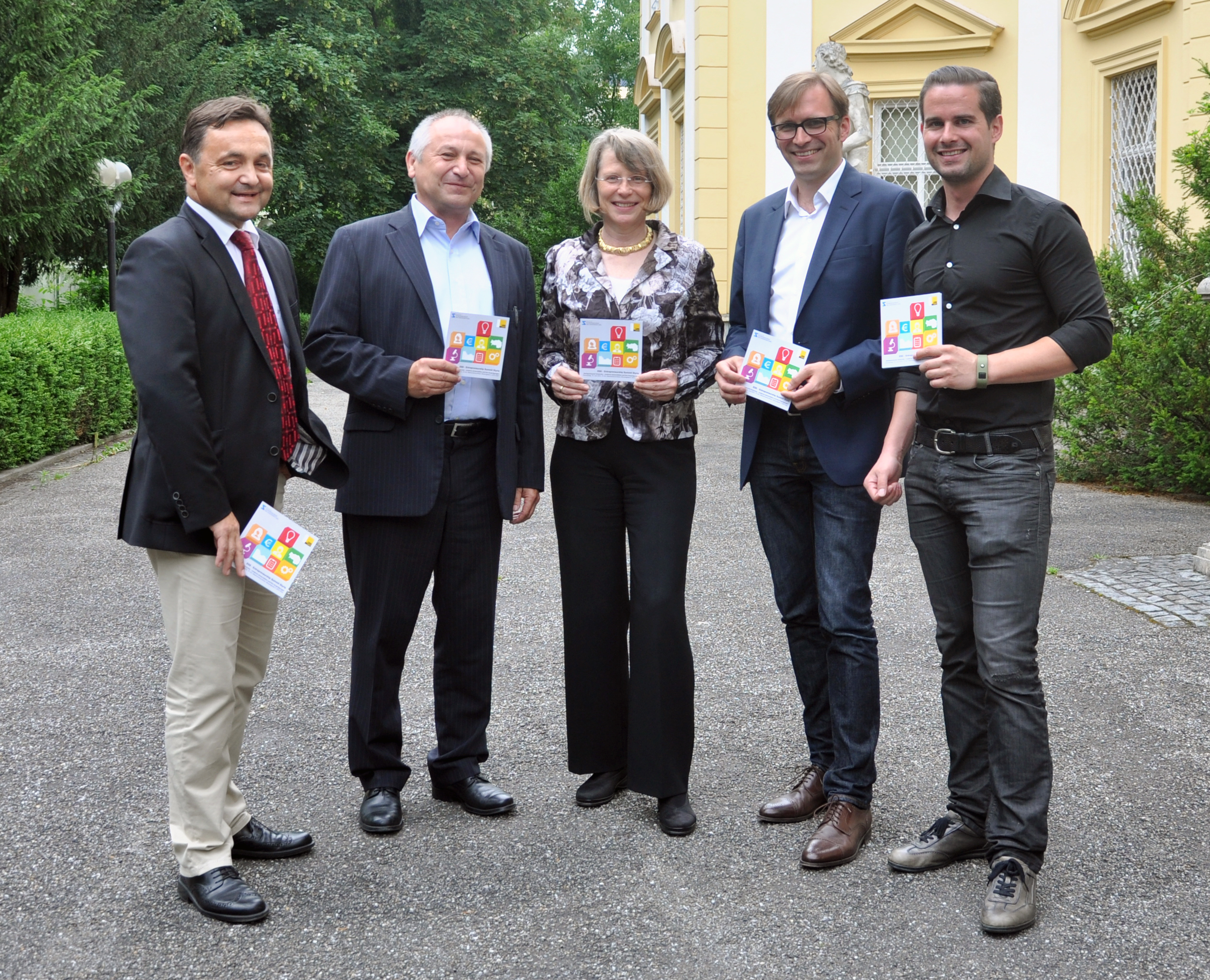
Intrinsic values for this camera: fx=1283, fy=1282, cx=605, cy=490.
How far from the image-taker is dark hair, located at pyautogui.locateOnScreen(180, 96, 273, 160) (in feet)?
11.5

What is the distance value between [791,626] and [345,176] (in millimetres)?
28698

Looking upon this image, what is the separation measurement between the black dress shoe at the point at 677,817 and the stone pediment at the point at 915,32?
17.5 meters

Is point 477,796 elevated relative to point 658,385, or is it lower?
lower

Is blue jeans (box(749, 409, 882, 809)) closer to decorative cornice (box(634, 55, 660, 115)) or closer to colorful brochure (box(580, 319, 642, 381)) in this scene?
colorful brochure (box(580, 319, 642, 381))

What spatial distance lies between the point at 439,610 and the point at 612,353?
1060 mm

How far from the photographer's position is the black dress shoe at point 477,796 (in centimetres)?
424

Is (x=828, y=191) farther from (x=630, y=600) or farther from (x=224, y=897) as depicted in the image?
(x=224, y=897)

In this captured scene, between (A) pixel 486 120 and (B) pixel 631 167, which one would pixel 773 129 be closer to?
(B) pixel 631 167

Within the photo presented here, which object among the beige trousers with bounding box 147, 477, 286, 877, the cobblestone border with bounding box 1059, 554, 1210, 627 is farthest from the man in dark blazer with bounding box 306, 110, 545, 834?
the cobblestone border with bounding box 1059, 554, 1210, 627

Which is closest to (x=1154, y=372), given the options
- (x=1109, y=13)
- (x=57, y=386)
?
(x=1109, y=13)

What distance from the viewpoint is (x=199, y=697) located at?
3543 mm

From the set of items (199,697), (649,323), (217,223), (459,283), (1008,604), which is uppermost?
(217,223)

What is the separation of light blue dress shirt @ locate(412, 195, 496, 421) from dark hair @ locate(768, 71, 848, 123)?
3.37 ft

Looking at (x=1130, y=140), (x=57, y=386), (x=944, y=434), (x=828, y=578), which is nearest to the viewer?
(x=944, y=434)
